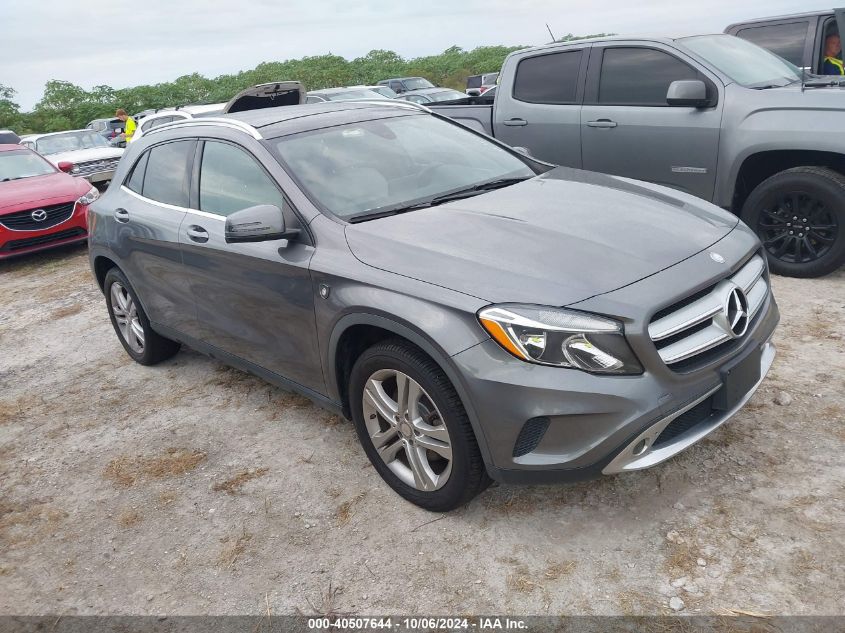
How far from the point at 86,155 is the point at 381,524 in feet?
45.3

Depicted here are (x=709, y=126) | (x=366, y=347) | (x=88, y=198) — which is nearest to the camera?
(x=366, y=347)

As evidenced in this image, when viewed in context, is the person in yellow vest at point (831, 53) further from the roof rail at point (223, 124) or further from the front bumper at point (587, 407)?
the roof rail at point (223, 124)

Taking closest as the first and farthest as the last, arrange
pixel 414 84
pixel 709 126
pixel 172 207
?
pixel 172 207 < pixel 709 126 < pixel 414 84

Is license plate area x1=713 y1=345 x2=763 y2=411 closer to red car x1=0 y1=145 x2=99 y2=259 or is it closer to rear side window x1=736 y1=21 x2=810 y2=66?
rear side window x1=736 y1=21 x2=810 y2=66

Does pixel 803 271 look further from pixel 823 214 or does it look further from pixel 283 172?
pixel 283 172

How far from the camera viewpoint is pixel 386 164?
12.3 feet

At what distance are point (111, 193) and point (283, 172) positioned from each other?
2.18 meters

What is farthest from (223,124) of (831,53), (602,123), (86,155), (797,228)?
(86,155)

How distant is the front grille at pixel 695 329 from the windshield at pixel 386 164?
1387 millimetres

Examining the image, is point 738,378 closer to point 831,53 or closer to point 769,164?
point 769,164

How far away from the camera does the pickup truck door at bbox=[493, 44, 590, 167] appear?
20.7ft

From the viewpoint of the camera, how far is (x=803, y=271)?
5.24 meters

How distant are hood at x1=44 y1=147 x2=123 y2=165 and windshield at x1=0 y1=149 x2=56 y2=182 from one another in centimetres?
384

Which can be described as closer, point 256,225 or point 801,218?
point 256,225
